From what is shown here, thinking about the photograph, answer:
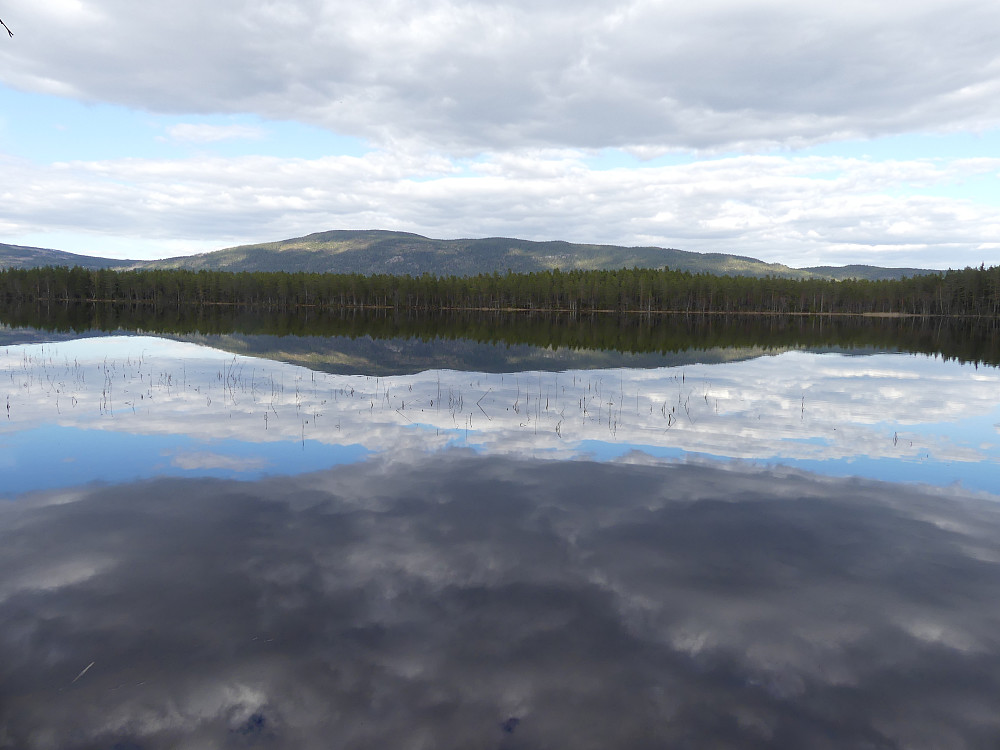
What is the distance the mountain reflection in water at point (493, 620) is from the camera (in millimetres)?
7312

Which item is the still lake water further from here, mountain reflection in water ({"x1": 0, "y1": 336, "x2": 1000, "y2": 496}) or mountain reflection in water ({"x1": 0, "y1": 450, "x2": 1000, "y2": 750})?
mountain reflection in water ({"x1": 0, "y1": 336, "x2": 1000, "y2": 496})

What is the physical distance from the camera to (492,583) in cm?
1091

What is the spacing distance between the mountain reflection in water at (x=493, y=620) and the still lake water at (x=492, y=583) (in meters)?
0.05

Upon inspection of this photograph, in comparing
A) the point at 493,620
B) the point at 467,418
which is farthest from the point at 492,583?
the point at 467,418

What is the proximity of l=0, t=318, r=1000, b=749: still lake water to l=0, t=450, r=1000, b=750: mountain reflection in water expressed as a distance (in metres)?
0.05

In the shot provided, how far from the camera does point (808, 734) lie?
7145 mm

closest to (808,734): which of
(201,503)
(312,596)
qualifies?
(312,596)

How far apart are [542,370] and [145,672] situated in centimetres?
3814

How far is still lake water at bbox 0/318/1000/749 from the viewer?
7441 millimetres

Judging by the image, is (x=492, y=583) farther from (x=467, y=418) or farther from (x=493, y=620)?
(x=467, y=418)

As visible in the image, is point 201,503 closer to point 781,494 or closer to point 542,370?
point 781,494

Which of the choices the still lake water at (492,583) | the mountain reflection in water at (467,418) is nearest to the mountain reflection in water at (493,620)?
the still lake water at (492,583)

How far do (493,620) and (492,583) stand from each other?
4.38ft

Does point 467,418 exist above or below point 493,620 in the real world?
above
